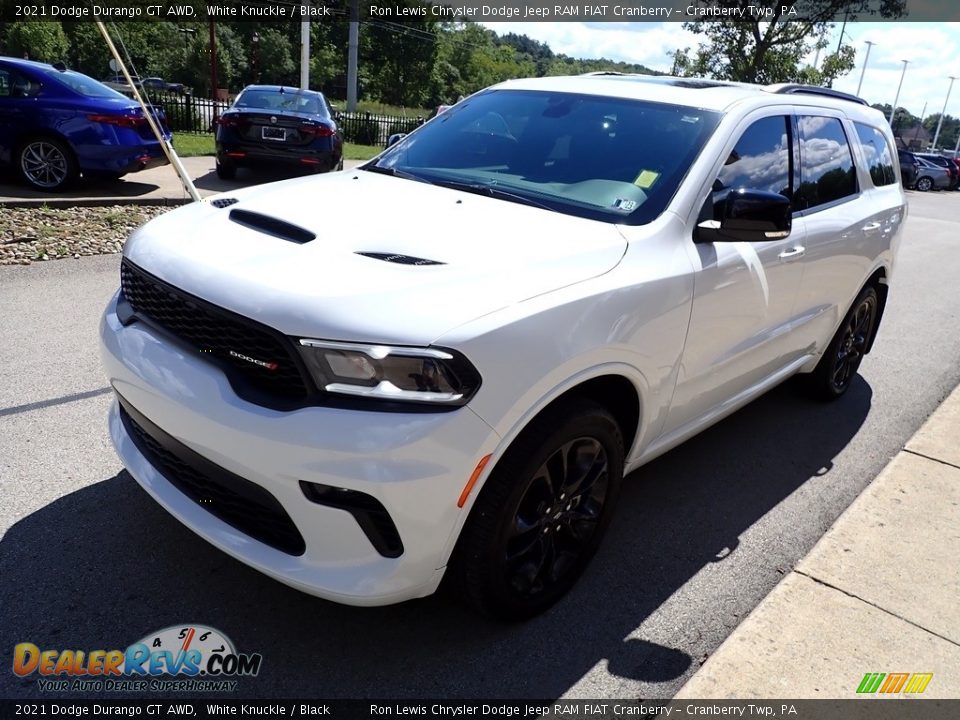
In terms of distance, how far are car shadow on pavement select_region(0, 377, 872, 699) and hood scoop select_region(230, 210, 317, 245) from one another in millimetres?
1245

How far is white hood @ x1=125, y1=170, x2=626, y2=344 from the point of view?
7.15 ft

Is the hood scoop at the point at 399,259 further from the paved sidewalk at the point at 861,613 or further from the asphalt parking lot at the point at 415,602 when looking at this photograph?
the paved sidewalk at the point at 861,613

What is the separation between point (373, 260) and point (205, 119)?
68.8 feet

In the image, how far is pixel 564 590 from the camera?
291 cm

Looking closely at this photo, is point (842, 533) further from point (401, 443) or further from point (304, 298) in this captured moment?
point (304, 298)

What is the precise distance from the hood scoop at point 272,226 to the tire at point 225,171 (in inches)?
380

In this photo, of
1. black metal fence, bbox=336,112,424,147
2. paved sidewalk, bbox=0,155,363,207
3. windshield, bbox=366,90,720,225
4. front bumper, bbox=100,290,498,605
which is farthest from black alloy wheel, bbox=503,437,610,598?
black metal fence, bbox=336,112,424,147

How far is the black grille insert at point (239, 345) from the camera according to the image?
220 centimetres

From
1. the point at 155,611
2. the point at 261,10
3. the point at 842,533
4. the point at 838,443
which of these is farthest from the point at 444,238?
the point at 261,10

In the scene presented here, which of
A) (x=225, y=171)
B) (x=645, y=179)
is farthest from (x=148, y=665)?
(x=225, y=171)

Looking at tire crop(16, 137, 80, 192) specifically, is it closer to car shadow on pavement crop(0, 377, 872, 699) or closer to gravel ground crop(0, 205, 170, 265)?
gravel ground crop(0, 205, 170, 265)

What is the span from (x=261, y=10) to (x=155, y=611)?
185 feet

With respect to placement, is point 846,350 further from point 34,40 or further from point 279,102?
point 34,40

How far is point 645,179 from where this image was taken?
3.12m
